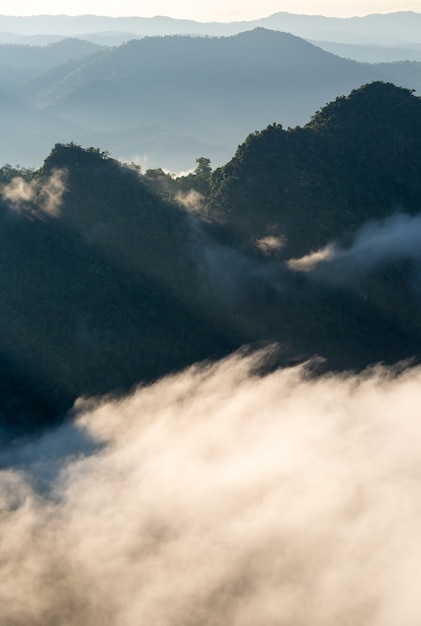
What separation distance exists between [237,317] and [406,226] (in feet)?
71.8

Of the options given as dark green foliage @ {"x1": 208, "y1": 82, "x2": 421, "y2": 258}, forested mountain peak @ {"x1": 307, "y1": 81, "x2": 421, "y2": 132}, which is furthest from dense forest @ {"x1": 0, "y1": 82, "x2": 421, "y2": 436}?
forested mountain peak @ {"x1": 307, "y1": 81, "x2": 421, "y2": 132}

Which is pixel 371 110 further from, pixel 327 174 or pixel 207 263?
pixel 207 263

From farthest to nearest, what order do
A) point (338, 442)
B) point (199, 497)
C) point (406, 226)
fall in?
point (406, 226) → point (338, 442) → point (199, 497)

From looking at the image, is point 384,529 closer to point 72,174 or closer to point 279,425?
point 279,425

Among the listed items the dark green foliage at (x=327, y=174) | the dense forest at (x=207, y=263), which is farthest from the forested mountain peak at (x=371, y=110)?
the dense forest at (x=207, y=263)

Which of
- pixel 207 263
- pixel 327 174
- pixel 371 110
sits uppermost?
pixel 371 110

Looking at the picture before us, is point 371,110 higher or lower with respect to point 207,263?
higher

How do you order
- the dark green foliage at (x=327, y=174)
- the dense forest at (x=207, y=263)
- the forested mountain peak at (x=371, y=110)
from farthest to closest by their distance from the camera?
the forested mountain peak at (x=371, y=110) < the dark green foliage at (x=327, y=174) < the dense forest at (x=207, y=263)

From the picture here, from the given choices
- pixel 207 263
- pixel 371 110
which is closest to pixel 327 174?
pixel 371 110

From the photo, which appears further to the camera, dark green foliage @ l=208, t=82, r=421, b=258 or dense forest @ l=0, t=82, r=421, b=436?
dark green foliage @ l=208, t=82, r=421, b=258

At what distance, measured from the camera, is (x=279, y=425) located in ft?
145

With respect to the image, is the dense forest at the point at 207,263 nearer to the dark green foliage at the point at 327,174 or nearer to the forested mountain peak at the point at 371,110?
the dark green foliage at the point at 327,174

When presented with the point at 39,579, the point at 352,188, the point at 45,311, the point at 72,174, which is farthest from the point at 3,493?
the point at 352,188

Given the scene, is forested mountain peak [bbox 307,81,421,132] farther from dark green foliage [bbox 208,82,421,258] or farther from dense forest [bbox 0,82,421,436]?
dense forest [bbox 0,82,421,436]
